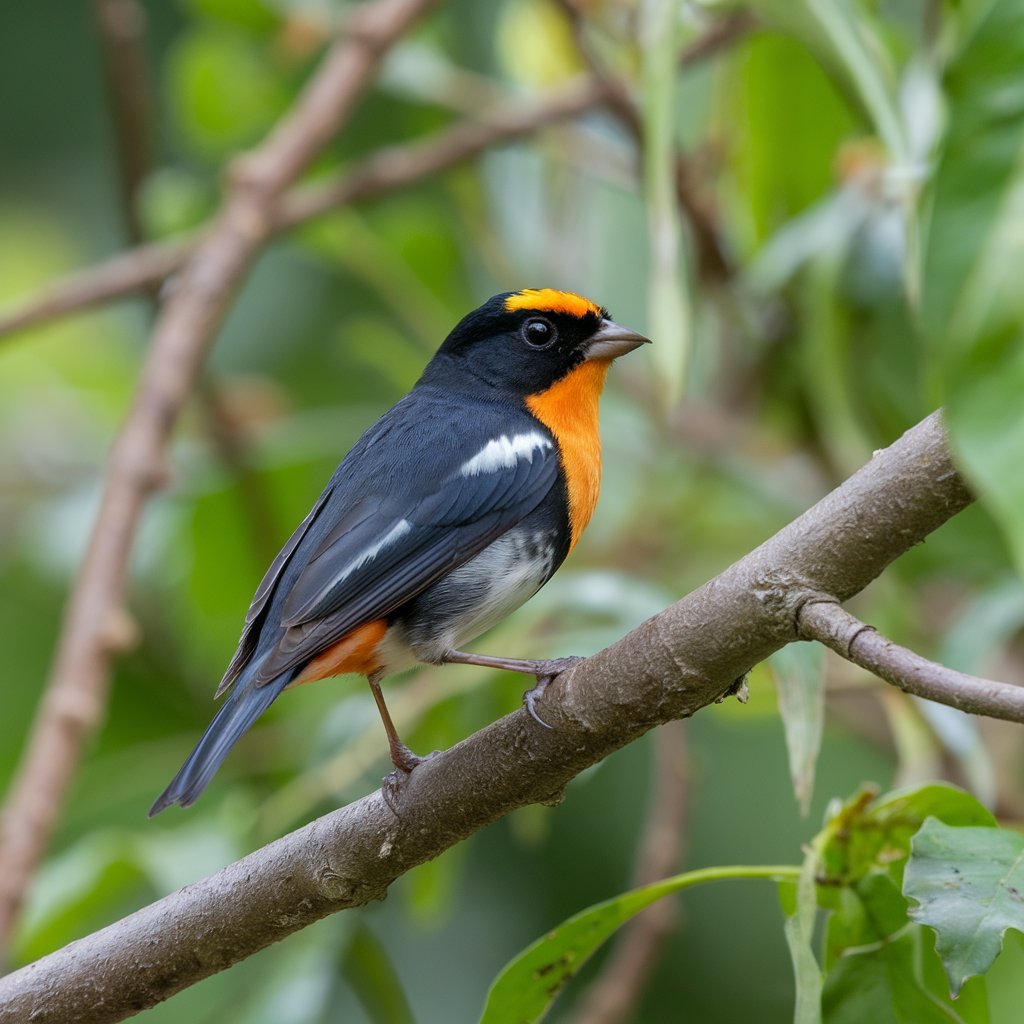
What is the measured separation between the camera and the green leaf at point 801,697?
2.07m

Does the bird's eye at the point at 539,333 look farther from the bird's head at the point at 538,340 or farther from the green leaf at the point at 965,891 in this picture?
the green leaf at the point at 965,891

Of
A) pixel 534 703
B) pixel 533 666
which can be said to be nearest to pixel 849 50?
pixel 533 666

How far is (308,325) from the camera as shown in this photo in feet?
20.3

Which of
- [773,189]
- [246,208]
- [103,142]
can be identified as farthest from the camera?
[103,142]

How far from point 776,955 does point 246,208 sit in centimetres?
277

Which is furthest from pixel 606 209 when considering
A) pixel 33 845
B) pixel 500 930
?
pixel 33 845

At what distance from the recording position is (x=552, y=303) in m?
3.35

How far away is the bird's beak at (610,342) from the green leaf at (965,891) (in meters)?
1.78

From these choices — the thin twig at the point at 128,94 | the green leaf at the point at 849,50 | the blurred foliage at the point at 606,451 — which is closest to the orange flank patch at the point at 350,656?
the blurred foliage at the point at 606,451

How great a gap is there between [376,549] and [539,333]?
2.91 ft

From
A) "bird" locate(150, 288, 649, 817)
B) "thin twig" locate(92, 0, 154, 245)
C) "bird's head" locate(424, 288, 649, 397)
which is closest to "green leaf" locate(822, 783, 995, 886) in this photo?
"bird" locate(150, 288, 649, 817)

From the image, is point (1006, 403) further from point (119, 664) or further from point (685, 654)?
point (119, 664)

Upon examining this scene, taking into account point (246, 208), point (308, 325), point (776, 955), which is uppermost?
point (308, 325)

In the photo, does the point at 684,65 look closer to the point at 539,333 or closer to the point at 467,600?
the point at 539,333
